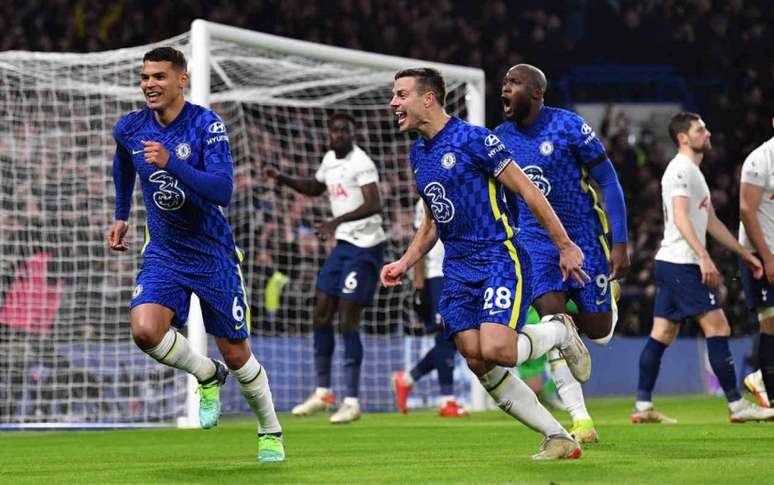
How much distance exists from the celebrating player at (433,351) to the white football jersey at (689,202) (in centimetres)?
248

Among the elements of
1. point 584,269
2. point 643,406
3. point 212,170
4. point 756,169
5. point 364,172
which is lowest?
point 643,406

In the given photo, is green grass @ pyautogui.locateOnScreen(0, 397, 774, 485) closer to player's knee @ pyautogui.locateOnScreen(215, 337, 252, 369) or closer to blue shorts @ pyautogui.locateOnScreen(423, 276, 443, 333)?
player's knee @ pyautogui.locateOnScreen(215, 337, 252, 369)

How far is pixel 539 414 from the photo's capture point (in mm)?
6301

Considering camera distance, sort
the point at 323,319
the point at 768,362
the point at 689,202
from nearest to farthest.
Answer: the point at 768,362 < the point at 689,202 < the point at 323,319

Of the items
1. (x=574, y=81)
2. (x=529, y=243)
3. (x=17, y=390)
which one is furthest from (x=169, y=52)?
(x=574, y=81)

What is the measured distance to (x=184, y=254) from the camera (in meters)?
6.58

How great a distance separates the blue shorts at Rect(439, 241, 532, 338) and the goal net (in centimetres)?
471

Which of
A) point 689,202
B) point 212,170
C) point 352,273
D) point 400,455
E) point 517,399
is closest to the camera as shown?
point 517,399

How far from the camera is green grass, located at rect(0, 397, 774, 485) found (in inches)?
231

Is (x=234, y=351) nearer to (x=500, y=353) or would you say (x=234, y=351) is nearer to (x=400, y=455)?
(x=400, y=455)

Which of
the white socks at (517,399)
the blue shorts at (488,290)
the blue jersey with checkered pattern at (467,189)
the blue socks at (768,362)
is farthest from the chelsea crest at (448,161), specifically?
the blue socks at (768,362)

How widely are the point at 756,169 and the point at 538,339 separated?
371 cm

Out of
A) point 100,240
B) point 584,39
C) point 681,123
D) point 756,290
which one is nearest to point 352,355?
point 100,240

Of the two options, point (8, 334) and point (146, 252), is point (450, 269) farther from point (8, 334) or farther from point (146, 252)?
point (8, 334)
